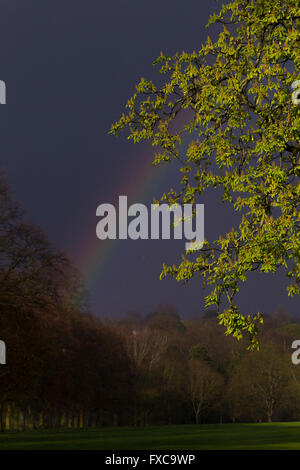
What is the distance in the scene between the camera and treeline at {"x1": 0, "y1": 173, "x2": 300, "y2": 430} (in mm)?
40062

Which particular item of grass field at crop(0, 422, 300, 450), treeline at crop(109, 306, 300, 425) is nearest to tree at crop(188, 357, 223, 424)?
treeline at crop(109, 306, 300, 425)

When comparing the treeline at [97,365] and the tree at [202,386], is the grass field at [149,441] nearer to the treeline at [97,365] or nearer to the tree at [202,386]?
the treeline at [97,365]

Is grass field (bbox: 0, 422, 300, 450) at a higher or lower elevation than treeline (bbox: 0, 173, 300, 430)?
lower

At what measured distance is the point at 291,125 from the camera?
19.6 m

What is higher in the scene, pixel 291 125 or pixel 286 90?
pixel 286 90

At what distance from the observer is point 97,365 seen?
3506 inches

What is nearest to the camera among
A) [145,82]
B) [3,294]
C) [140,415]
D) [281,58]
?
[281,58]

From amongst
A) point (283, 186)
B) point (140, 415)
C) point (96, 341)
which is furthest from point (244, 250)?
point (140, 415)

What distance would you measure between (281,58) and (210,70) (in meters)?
2.03

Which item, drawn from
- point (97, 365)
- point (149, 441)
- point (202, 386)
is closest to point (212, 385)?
point (202, 386)

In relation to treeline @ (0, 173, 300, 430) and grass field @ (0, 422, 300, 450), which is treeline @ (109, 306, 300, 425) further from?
grass field @ (0, 422, 300, 450)

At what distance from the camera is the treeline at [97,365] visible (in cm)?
4006

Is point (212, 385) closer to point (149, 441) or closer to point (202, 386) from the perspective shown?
point (202, 386)
